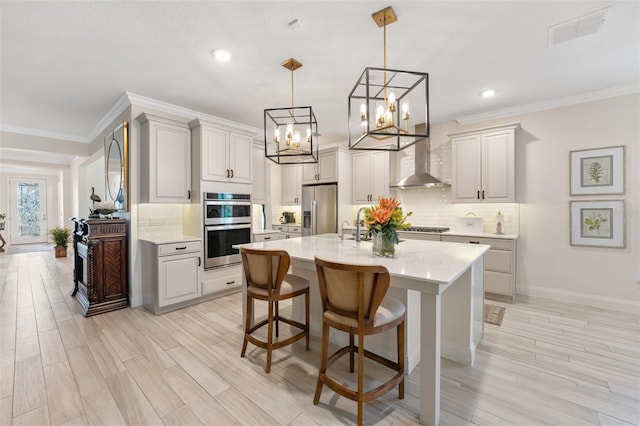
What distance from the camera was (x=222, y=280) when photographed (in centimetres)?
396

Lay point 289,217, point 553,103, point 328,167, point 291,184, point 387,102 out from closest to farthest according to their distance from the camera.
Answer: point 387,102 < point 553,103 < point 328,167 < point 291,184 < point 289,217

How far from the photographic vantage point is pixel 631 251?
11.1ft

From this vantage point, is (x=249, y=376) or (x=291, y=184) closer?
(x=249, y=376)

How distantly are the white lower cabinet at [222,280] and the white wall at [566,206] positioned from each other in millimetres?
4246

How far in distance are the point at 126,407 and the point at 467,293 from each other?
2562mm

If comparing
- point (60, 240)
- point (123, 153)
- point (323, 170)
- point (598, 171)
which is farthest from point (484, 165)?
point (60, 240)

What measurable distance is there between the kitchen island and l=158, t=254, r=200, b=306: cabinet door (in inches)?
62.0

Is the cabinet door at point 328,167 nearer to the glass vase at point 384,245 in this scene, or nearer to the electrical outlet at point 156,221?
the electrical outlet at point 156,221

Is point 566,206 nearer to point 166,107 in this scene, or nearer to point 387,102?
point 387,102

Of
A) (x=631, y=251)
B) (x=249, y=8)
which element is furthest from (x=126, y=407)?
(x=631, y=251)

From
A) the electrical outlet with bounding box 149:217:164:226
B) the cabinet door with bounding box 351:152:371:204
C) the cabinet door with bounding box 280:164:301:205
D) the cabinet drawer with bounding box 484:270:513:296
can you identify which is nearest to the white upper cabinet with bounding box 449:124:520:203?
the cabinet drawer with bounding box 484:270:513:296

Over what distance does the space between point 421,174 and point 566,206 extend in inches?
77.8

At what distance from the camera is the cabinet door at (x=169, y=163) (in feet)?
11.7

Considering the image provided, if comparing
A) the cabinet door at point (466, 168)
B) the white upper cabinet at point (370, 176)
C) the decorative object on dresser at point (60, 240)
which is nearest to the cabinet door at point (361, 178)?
the white upper cabinet at point (370, 176)
